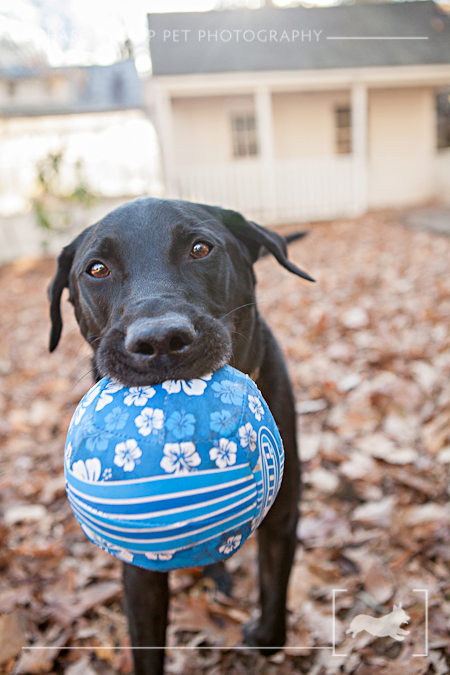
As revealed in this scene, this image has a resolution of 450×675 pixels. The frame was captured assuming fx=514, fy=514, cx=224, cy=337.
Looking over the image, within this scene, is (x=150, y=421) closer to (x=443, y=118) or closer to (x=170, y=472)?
(x=170, y=472)

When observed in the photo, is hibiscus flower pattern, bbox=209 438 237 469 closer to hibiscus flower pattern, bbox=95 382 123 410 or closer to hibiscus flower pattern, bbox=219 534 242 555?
hibiscus flower pattern, bbox=219 534 242 555

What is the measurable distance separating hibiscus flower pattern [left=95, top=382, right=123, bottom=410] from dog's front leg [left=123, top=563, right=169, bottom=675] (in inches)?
29.0

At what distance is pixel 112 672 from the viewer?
216 centimetres

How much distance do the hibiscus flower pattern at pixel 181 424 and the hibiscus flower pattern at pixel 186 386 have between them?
2.9 inches

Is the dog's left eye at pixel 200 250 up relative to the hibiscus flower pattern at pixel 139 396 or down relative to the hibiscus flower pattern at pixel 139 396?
up

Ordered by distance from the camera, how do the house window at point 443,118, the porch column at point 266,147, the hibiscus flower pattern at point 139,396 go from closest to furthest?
the hibiscus flower pattern at point 139,396 < the porch column at point 266,147 < the house window at point 443,118

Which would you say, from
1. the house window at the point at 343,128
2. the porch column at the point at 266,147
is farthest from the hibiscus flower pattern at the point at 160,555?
the house window at the point at 343,128

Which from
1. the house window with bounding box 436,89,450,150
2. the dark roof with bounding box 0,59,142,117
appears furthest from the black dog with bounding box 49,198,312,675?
the house window with bounding box 436,89,450,150

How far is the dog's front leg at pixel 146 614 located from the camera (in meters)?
1.85

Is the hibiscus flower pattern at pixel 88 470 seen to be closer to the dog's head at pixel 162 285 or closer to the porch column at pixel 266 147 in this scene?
the dog's head at pixel 162 285

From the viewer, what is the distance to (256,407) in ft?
4.87

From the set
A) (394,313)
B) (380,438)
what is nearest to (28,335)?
(394,313)

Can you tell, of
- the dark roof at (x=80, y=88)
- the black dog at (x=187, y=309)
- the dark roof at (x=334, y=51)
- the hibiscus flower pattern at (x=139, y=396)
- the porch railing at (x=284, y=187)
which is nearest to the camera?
the hibiscus flower pattern at (x=139, y=396)

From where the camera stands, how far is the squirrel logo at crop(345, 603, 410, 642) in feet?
6.77
